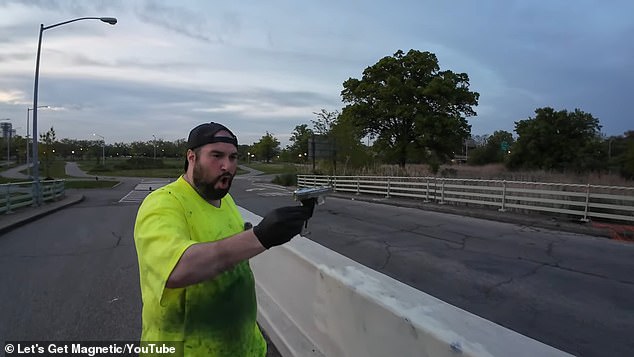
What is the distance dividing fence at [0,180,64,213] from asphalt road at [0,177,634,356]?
3.22m

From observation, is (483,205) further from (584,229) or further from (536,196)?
(584,229)

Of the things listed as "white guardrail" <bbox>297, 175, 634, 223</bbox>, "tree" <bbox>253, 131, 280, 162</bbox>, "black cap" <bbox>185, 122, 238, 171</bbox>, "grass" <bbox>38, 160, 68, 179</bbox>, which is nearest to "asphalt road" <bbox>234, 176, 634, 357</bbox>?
"black cap" <bbox>185, 122, 238, 171</bbox>

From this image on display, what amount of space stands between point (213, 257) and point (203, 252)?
0.14 ft

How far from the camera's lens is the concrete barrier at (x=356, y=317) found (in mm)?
1790

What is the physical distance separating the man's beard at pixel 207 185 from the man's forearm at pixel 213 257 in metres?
0.47

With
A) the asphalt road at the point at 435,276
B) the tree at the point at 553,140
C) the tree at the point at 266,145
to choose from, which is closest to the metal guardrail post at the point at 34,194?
the asphalt road at the point at 435,276

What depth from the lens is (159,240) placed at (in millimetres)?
1593

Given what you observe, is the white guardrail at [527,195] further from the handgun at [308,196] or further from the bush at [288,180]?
the bush at [288,180]

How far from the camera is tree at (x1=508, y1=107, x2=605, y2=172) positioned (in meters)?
41.8

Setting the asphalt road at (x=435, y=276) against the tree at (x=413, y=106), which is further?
the tree at (x=413, y=106)

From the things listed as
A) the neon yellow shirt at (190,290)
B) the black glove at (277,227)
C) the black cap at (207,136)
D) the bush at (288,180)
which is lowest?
the bush at (288,180)

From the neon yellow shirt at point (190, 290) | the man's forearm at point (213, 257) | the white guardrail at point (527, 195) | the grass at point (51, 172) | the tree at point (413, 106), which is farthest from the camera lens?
the grass at point (51, 172)

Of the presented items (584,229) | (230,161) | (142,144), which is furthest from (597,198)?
(142,144)

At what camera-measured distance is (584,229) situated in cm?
1070
